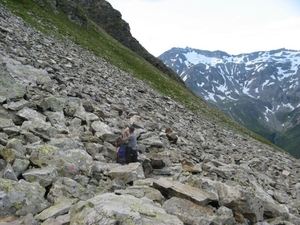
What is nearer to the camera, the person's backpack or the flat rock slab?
the flat rock slab

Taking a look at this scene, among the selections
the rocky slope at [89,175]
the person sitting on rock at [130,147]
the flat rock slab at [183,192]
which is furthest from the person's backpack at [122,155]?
the flat rock slab at [183,192]

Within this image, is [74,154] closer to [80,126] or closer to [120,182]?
[120,182]

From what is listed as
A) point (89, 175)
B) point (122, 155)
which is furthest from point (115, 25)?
point (89, 175)

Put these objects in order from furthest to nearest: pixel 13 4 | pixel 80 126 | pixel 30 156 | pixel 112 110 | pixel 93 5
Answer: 1. pixel 93 5
2. pixel 13 4
3. pixel 112 110
4. pixel 80 126
5. pixel 30 156

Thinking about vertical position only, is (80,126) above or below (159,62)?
below

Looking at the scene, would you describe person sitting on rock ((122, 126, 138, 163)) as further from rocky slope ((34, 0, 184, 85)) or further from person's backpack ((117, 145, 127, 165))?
rocky slope ((34, 0, 184, 85))

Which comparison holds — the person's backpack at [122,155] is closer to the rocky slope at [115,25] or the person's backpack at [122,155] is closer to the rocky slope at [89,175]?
the rocky slope at [89,175]

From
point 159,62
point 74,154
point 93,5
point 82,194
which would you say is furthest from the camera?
point 93,5

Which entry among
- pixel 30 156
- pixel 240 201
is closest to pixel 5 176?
pixel 30 156

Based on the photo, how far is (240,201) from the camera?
10.7 meters

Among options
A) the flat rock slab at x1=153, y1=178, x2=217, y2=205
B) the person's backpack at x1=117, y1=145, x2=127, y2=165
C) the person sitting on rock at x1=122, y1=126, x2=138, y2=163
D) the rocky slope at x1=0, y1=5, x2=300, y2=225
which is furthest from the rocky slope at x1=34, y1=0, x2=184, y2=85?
the flat rock slab at x1=153, y1=178, x2=217, y2=205

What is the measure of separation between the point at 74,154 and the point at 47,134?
1.82 m

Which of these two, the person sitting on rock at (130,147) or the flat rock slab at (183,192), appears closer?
the flat rock slab at (183,192)

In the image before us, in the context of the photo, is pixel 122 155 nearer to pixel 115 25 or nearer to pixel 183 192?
pixel 183 192
